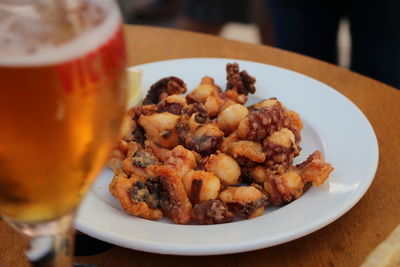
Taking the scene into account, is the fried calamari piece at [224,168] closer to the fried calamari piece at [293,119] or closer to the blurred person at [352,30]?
the fried calamari piece at [293,119]

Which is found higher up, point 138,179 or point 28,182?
point 28,182

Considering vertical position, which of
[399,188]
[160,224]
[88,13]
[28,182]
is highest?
[88,13]

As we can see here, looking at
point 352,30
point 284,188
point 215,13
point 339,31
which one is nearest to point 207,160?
point 284,188

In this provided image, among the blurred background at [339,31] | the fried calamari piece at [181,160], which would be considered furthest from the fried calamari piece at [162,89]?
the blurred background at [339,31]

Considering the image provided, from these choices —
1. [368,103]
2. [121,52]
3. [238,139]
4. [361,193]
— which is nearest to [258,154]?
[238,139]

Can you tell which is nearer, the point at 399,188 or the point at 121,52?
the point at 121,52

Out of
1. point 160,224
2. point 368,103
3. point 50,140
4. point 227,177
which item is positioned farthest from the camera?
point 368,103

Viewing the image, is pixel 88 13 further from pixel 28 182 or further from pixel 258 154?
pixel 258 154
